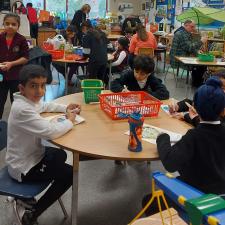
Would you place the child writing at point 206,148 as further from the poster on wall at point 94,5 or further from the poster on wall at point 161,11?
the poster on wall at point 94,5

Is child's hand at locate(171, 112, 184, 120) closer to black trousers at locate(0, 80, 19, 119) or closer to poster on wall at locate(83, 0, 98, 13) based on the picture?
black trousers at locate(0, 80, 19, 119)

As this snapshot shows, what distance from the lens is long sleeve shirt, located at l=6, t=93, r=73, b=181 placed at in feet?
5.54

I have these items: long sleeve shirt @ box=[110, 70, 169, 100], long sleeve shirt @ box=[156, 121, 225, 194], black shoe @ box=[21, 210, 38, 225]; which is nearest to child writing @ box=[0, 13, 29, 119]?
long sleeve shirt @ box=[110, 70, 169, 100]

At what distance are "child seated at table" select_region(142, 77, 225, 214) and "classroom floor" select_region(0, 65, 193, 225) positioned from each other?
920 millimetres

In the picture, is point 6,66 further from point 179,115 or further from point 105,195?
point 179,115

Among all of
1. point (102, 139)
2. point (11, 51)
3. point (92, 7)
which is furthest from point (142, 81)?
point (92, 7)

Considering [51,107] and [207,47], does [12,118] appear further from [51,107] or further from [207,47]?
[207,47]

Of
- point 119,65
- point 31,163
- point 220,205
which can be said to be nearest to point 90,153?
point 31,163

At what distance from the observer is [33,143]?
1.78 m

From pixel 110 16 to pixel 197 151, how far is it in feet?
32.4

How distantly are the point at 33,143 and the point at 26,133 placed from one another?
0.08 m

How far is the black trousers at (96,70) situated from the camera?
478 centimetres

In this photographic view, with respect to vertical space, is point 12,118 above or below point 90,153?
above

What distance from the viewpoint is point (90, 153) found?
1.56m
